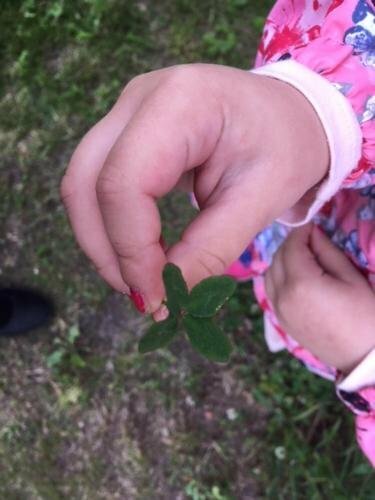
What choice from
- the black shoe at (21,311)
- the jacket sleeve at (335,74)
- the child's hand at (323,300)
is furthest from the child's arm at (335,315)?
the black shoe at (21,311)

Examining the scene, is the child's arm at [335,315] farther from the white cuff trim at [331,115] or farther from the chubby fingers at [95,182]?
the chubby fingers at [95,182]

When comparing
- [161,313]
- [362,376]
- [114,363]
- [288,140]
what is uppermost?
[288,140]

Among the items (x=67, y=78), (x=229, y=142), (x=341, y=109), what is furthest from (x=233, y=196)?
(x=67, y=78)

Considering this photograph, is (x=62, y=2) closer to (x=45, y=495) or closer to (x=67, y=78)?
(x=67, y=78)

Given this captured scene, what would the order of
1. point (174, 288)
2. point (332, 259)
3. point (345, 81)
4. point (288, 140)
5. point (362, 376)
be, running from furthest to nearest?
point (332, 259)
point (362, 376)
point (345, 81)
point (288, 140)
point (174, 288)

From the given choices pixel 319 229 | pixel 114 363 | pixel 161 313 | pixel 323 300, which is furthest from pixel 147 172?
pixel 114 363

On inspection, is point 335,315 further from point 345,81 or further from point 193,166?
point 193,166
